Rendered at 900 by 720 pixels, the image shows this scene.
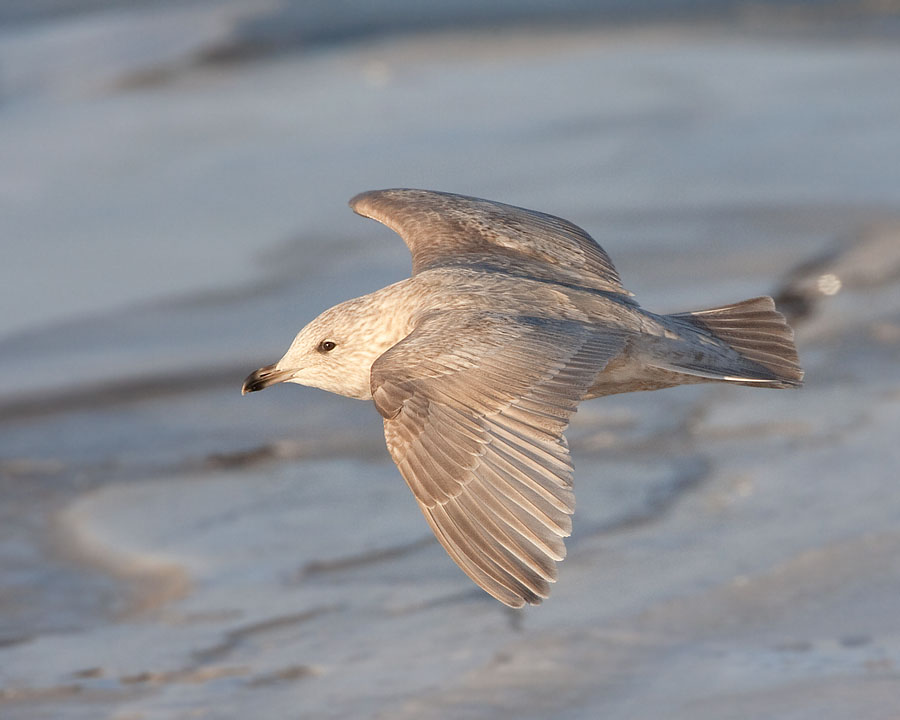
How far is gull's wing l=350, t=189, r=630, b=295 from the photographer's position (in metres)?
6.99

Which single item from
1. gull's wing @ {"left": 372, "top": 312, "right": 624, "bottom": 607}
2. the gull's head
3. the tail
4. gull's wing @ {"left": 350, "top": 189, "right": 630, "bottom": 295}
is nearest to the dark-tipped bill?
the gull's head

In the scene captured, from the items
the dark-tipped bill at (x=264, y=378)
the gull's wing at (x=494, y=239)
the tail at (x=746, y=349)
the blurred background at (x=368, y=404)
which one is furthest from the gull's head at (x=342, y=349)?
the blurred background at (x=368, y=404)

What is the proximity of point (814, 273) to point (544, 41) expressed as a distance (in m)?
6.30

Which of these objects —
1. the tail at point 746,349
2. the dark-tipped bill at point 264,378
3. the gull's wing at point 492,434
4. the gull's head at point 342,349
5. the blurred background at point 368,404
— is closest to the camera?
the gull's wing at point 492,434

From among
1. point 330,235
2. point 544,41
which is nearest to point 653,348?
point 330,235

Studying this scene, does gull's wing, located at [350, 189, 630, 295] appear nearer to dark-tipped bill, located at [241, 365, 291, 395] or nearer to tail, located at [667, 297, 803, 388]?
tail, located at [667, 297, 803, 388]

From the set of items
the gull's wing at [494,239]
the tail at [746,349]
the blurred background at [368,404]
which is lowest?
the blurred background at [368,404]

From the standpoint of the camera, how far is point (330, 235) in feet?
42.0

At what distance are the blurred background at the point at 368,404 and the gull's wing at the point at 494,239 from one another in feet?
6.33

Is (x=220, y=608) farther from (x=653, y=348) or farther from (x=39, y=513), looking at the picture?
(x=653, y=348)

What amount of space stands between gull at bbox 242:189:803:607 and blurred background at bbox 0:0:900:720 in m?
1.80

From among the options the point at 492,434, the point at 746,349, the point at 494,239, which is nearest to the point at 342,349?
the point at 494,239

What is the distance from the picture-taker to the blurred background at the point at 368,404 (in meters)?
7.78

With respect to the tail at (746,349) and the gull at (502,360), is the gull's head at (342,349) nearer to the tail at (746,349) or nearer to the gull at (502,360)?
the gull at (502,360)
